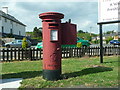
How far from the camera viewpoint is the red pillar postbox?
5.16 m

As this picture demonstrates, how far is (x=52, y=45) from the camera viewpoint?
5.18 metres

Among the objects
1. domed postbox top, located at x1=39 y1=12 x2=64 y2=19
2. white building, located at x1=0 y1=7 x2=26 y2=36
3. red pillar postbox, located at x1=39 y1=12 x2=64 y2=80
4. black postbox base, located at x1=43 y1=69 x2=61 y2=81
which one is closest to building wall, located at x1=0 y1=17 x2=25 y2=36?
white building, located at x1=0 y1=7 x2=26 y2=36

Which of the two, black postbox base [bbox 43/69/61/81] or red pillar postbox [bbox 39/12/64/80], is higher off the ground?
red pillar postbox [bbox 39/12/64/80]

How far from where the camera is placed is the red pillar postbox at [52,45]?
5160 millimetres

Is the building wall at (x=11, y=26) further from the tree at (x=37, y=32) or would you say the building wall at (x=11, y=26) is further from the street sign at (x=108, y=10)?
the street sign at (x=108, y=10)

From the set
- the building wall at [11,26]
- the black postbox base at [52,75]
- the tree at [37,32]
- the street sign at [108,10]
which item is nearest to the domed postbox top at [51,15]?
the black postbox base at [52,75]

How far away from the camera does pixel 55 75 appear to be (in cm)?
519

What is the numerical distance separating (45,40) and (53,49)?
41 cm

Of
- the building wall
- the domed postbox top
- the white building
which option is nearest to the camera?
the domed postbox top

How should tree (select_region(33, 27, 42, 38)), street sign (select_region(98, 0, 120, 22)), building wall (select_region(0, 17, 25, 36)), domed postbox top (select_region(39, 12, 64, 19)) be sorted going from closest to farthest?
domed postbox top (select_region(39, 12, 64, 19))
street sign (select_region(98, 0, 120, 22))
building wall (select_region(0, 17, 25, 36))
tree (select_region(33, 27, 42, 38))

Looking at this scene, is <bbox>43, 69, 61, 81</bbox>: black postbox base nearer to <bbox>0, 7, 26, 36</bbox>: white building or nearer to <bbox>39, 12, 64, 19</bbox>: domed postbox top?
<bbox>39, 12, 64, 19</bbox>: domed postbox top

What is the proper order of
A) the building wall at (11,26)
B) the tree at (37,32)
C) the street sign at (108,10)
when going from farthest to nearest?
the tree at (37,32)
the building wall at (11,26)
the street sign at (108,10)

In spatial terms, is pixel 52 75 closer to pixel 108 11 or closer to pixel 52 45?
pixel 52 45

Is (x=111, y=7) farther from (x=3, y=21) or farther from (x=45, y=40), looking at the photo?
(x=3, y=21)
